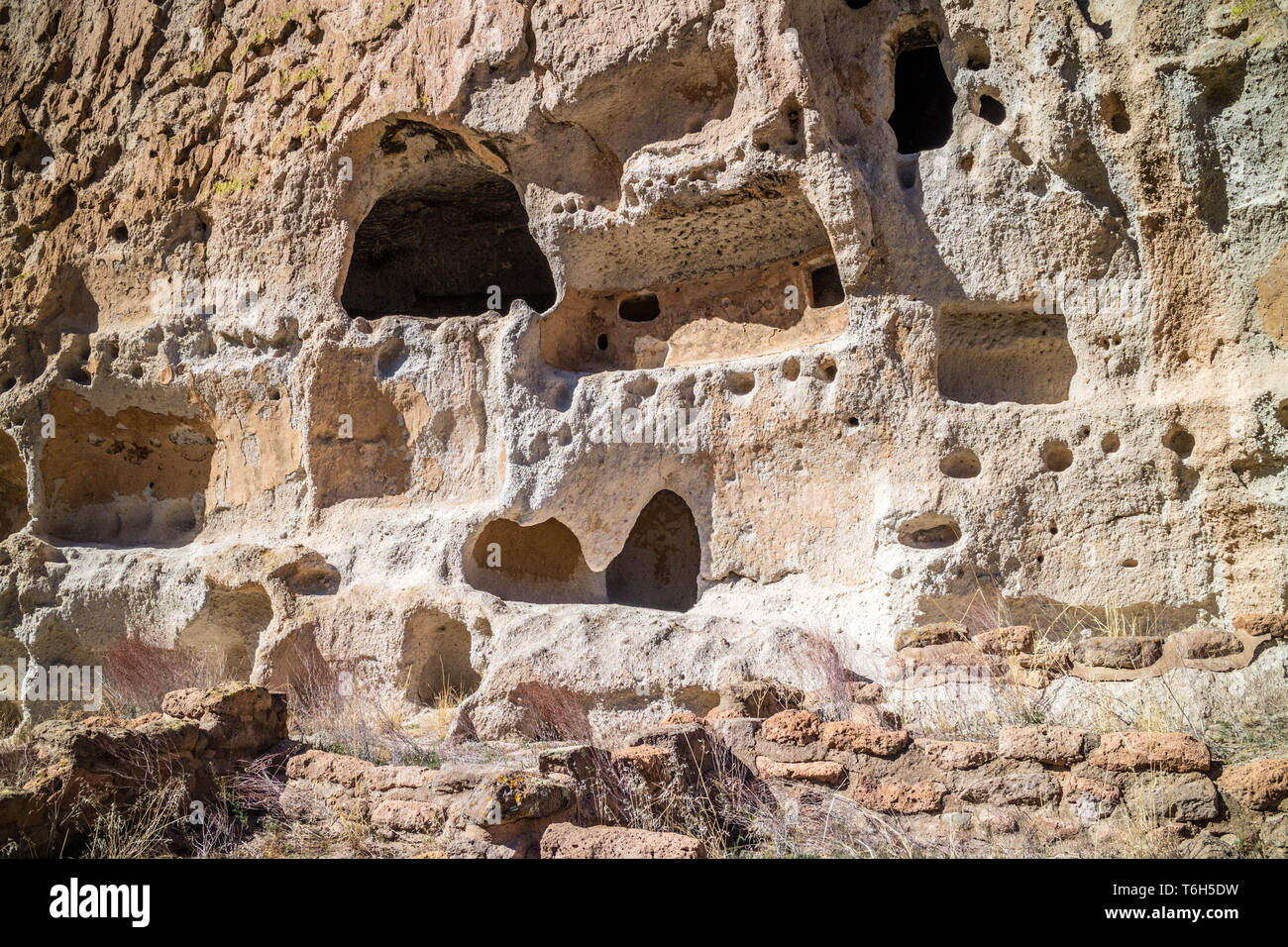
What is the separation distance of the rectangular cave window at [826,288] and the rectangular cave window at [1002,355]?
1.19 meters

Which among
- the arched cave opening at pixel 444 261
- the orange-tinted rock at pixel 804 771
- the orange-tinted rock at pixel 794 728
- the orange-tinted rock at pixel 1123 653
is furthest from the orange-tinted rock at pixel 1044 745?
the arched cave opening at pixel 444 261

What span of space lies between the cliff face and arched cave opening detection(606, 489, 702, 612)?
44 millimetres

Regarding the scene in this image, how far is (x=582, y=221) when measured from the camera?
8094 mm

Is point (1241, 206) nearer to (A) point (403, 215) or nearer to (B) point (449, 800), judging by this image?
(B) point (449, 800)

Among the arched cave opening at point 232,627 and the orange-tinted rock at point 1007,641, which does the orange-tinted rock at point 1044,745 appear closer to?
the orange-tinted rock at point 1007,641

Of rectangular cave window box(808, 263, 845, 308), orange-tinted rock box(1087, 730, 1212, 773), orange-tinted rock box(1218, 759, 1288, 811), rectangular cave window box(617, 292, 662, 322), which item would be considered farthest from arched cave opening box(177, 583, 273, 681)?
orange-tinted rock box(1218, 759, 1288, 811)

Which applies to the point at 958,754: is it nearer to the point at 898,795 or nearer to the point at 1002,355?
the point at 898,795

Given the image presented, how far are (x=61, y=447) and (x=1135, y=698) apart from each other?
26.4ft

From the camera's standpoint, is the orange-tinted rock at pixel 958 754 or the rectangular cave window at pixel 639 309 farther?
the rectangular cave window at pixel 639 309

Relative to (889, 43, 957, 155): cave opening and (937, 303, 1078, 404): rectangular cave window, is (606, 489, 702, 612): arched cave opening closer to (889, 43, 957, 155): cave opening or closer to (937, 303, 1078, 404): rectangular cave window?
(937, 303, 1078, 404): rectangular cave window

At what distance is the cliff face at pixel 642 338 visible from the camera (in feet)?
21.3

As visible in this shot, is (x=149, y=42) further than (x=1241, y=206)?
Yes

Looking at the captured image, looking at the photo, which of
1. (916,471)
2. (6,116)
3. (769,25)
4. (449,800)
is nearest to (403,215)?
(6,116)

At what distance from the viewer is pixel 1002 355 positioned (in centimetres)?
732
